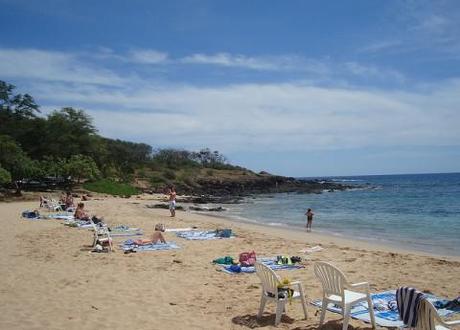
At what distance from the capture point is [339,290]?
19.9ft

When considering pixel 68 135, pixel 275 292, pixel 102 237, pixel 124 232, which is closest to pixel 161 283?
pixel 275 292

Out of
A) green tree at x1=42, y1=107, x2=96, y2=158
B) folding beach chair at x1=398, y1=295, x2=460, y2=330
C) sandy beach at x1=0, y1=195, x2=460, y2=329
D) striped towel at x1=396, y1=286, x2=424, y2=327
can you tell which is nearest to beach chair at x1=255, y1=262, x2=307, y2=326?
sandy beach at x1=0, y1=195, x2=460, y2=329

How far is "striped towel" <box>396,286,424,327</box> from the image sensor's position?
4.86 metres

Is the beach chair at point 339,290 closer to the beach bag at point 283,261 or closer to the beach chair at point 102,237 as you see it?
Result: the beach bag at point 283,261

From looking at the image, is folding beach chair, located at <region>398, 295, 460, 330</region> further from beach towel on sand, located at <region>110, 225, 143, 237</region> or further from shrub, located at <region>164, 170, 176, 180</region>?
shrub, located at <region>164, 170, 176, 180</region>

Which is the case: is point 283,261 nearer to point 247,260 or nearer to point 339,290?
point 247,260

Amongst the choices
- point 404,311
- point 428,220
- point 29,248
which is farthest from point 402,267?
point 428,220

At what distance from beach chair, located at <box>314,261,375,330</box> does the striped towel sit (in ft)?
2.91

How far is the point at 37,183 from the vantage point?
47750 millimetres

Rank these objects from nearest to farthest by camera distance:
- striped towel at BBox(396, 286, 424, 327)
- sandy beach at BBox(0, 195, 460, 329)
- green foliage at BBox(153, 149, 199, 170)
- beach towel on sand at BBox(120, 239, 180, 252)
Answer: striped towel at BBox(396, 286, 424, 327) < sandy beach at BBox(0, 195, 460, 329) < beach towel on sand at BBox(120, 239, 180, 252) < green foliage at BBox(153, 149, 199, 170)

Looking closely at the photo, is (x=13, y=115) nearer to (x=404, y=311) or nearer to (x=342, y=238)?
(x=342, y=238)

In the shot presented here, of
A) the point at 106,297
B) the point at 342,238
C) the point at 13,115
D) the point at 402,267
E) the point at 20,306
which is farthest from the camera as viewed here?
the point at 13,115

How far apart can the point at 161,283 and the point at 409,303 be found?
5.34 meters

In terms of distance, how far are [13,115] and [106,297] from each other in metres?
61.2
